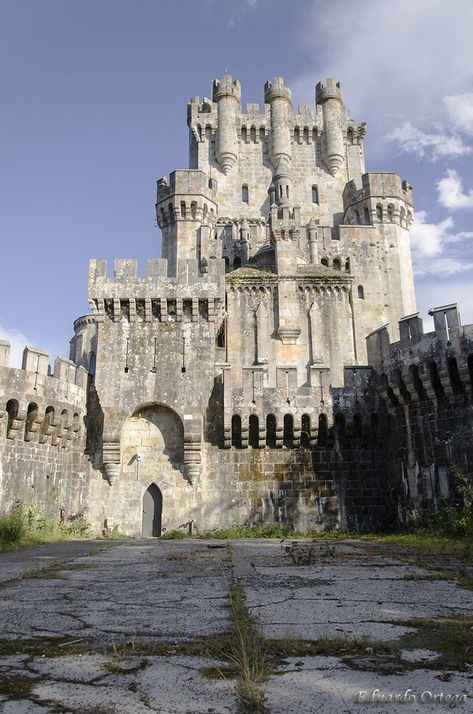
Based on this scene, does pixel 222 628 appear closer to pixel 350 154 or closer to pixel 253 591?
pixel 253 591

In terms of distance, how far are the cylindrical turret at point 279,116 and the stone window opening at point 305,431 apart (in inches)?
962

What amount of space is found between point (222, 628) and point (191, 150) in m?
40.7

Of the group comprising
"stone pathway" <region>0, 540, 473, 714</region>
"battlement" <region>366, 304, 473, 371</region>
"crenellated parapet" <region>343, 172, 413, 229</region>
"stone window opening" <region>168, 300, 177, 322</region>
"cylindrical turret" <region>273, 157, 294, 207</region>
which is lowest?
"stone pathway" <region>0, 540, 473, 714</region>

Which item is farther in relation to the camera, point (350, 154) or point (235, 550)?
point (350, 154)

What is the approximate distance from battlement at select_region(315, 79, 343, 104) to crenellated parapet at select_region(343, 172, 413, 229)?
9194 mm

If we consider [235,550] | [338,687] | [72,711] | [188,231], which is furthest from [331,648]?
[188,231]

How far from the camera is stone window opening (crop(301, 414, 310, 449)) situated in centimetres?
2053

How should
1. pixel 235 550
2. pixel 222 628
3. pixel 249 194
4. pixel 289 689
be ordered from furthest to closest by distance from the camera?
pixel 249 194 < pixel 235 550 < pixel 222 628 < pixel 289 689

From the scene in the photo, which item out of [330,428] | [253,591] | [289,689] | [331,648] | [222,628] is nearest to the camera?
[289,689]

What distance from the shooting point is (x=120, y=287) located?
21.7 metres

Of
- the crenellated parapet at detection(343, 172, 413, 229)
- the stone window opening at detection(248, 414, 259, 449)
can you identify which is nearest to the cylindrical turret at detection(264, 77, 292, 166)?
the crenellated parapet at detection(343, 172, 413, 229)

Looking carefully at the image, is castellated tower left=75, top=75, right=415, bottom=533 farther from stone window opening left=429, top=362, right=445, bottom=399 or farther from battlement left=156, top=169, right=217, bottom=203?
stone window opening left=429, top=362, right=445, bottom=399

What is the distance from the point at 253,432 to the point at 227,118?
27.3 metres

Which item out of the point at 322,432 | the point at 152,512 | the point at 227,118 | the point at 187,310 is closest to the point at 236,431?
the point at 322,432
